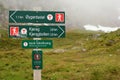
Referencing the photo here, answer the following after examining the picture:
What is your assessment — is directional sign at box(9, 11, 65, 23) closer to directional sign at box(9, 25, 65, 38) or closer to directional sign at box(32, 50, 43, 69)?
directional sign at box(9, 25, 65, 38)

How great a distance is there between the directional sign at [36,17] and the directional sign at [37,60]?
1624 mm

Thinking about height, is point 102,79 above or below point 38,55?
Answer: below

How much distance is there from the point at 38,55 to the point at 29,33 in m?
1.25

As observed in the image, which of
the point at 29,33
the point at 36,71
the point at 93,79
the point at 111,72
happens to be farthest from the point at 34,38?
the point at 111,72

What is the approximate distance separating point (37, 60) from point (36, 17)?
88.6 inches

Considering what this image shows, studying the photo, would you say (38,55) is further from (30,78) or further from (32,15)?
A: (30,78)

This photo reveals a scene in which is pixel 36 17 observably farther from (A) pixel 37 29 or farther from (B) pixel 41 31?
(B) pixel 41 31

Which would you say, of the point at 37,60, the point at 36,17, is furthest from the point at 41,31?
the point at 37,60

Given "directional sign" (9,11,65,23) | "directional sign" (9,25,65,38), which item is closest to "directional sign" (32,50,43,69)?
"directional sign" (9,25,65,38)

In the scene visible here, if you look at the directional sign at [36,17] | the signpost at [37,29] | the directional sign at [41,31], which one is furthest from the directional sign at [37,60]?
the directional sign at [36,17]

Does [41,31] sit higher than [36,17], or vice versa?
[36,17]

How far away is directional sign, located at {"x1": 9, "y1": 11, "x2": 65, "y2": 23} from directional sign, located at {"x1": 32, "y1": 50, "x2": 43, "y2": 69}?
5.33 ft

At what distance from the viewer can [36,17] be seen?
21.8 meters

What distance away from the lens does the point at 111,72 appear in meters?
37.6
